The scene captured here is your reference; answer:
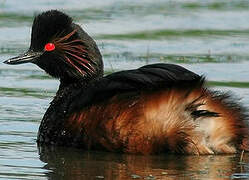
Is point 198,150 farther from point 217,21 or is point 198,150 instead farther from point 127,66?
point 217,21

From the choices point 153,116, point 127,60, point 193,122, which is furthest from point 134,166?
point 127,60

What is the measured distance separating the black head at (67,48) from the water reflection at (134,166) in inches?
35.7

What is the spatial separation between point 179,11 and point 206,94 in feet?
27.7

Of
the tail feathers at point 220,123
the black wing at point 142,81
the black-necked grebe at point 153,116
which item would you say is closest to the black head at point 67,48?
the black-necked grebe at point 153,116

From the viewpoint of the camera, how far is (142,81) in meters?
9.41

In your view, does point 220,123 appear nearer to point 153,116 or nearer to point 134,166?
point 153,116

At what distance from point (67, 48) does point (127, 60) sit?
379 centimetres

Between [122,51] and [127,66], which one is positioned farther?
[122,51]

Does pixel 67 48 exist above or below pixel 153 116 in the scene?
above

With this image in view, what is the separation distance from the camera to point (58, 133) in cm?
1012

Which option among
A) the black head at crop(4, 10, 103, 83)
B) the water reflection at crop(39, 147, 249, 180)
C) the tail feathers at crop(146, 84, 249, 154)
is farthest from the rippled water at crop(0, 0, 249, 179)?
the black head at crop(4, 10, 103, 83)

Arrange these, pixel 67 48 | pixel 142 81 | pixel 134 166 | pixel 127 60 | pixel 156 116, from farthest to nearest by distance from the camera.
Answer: pixel 127 60, pixel 67 48, pixel 156 116, pixel 142 81, pixel 134 166

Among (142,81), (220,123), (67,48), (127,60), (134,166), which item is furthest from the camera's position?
(127,60)

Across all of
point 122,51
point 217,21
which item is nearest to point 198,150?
point 122,51
